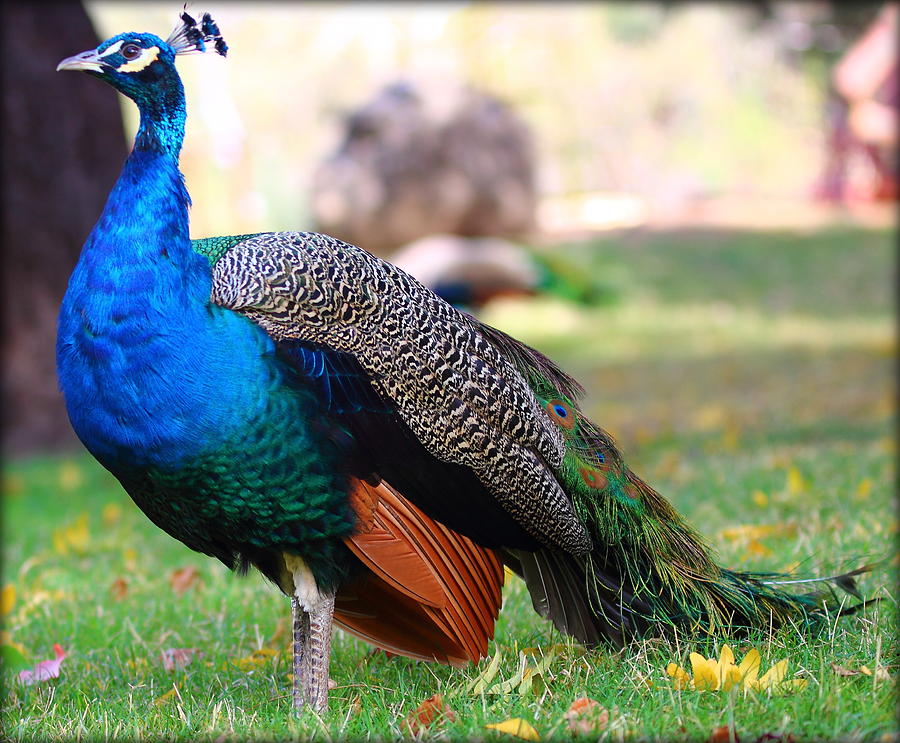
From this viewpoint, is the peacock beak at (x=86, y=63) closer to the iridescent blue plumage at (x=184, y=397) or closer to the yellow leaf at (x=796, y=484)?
the iridescent blue plumage at (x=184, y=397)

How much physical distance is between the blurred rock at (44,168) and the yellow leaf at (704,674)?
585cm

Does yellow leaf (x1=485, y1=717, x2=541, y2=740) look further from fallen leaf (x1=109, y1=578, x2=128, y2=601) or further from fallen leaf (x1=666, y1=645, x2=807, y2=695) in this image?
fallen leaf (x1=109, y1=578, x2=128, y2=601)

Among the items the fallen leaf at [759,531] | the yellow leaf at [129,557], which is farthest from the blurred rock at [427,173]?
the fallen leaf at [759,531]

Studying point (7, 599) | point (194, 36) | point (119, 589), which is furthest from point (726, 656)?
point (7, 599)

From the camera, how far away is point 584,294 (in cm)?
1213

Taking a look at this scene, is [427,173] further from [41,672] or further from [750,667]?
[750,667]

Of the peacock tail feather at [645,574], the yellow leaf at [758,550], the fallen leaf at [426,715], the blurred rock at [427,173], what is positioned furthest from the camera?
the blurred rock at [427,173]

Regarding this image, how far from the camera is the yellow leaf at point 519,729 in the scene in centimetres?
252

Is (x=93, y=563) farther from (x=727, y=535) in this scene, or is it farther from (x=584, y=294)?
(x=584, y=294)

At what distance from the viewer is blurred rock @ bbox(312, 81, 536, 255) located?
1434 cm

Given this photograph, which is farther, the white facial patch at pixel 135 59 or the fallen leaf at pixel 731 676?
the white facial patch at pixel 135 59

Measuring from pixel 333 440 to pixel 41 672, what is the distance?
50.7 inches

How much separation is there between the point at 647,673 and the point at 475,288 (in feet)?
28.8

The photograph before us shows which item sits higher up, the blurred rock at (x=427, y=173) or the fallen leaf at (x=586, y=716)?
the blurred rock at (x=427, y=173)
